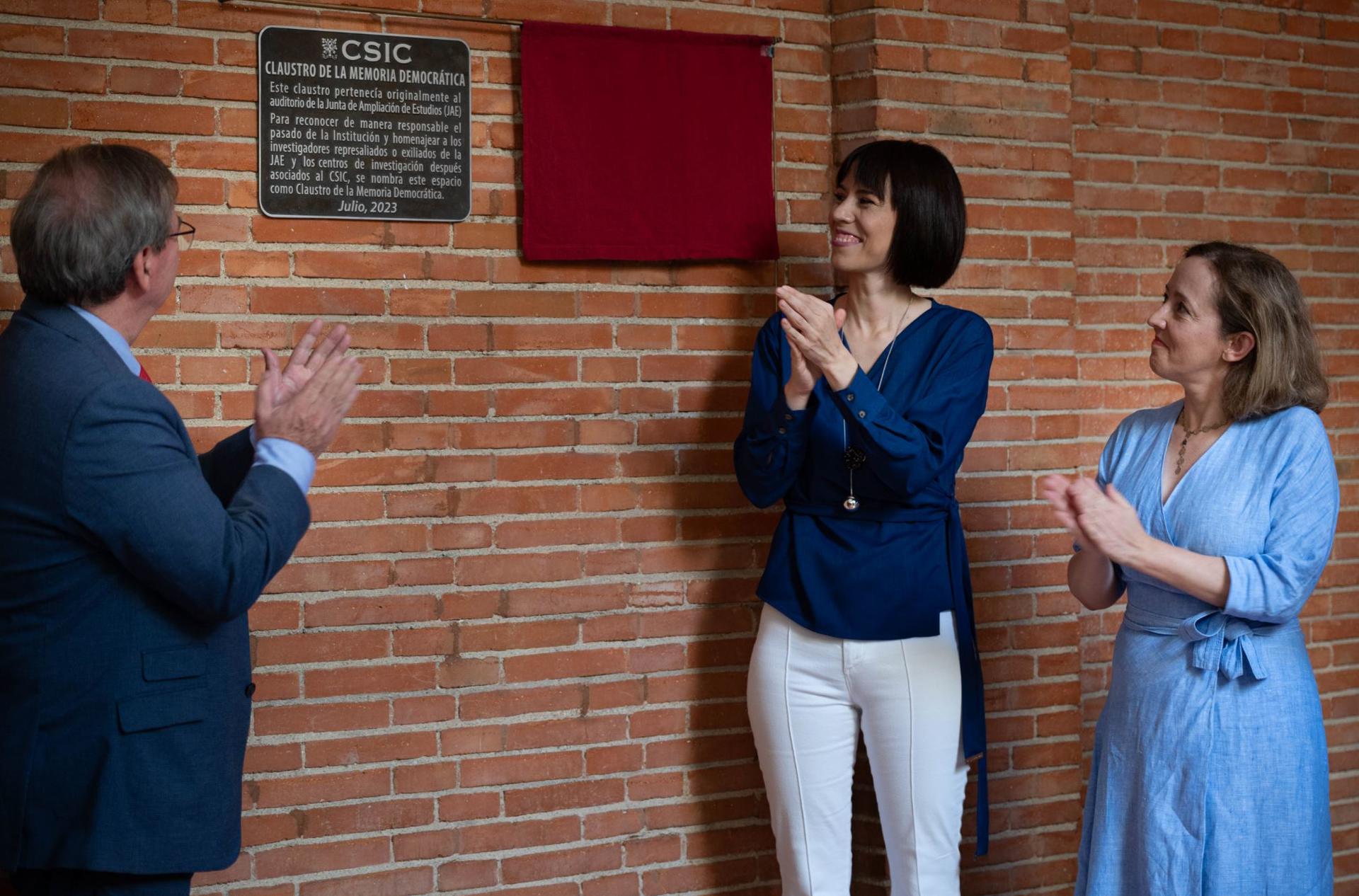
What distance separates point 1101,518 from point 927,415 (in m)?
0.45

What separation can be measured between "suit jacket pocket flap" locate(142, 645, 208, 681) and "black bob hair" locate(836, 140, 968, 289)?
1.61 m

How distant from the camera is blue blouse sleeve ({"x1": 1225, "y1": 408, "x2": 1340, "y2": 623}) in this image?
2209mm

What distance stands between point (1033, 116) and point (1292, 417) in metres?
1.30

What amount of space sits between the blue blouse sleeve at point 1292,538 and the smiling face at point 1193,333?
180 millimetres

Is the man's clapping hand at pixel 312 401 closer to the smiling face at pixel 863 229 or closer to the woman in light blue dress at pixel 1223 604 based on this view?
the smiling face at pixel 863 229

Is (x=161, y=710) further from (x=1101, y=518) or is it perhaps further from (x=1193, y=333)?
(x=1193, y=333)

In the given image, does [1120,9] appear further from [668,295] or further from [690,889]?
[690,889]

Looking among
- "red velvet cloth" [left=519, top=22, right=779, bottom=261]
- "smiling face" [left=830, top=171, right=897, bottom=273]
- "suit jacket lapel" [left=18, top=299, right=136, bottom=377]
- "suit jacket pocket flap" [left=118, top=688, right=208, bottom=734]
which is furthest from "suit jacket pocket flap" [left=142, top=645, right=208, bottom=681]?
"smiling face" [left=830, top=171, right=897, bottom=273]

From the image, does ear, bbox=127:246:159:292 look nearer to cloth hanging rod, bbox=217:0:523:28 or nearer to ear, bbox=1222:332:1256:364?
cloth hanging rod, bbox=217:0:523:28

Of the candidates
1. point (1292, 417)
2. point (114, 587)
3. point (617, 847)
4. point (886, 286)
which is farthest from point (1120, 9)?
point (114, 587)

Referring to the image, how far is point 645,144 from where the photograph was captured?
308 centimetres

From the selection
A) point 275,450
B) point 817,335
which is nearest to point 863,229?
point 817,335

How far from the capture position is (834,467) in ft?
8.72

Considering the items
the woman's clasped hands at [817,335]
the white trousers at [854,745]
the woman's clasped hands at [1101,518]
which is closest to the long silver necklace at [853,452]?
the woman's clasped hands at [817,335]
